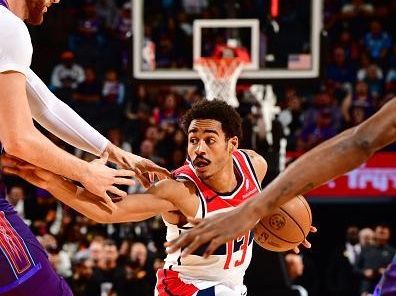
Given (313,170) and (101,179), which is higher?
(313,170)

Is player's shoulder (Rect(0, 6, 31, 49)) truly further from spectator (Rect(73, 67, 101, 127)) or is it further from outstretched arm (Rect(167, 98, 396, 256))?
spectator (Rect(73, 67, 101, 127))

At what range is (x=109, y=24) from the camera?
15.9 m

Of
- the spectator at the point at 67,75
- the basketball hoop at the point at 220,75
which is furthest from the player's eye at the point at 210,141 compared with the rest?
the spectator at the point at 67,75

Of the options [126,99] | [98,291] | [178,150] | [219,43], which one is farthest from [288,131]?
[98,291]

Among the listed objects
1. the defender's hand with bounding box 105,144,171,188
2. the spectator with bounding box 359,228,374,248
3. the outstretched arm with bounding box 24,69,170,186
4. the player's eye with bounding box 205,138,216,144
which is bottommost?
the spectator with bounding box 359,228,374,248

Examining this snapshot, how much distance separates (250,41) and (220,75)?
64 centimetres

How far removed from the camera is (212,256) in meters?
5.08

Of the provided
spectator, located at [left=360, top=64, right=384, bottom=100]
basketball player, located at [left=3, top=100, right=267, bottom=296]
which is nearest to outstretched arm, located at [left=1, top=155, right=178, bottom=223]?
basketball player, located at [left=3, top=100, right=267, bottom=296]

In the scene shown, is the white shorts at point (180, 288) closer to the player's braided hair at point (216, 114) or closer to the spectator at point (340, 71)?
the player's braided hair at point (216, 114)

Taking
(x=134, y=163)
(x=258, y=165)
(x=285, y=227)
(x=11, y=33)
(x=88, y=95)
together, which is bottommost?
(x=285, y=227)

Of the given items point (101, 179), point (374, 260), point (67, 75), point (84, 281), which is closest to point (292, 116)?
point (374, 260)

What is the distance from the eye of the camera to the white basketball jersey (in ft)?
16.7

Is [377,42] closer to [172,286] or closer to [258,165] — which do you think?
[258,165]

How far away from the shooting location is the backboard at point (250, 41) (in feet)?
32.5
